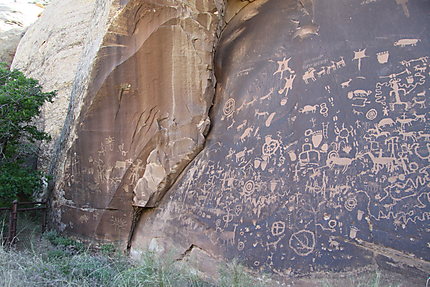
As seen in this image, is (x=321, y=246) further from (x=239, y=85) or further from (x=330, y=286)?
(x=239, y=85)

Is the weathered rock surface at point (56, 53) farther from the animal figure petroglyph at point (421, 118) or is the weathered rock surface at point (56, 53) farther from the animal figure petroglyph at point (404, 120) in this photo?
the animal figure petroglyph at point (421, 118)

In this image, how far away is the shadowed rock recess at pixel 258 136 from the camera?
355 cm

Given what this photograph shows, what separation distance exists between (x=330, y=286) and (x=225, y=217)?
1.47m

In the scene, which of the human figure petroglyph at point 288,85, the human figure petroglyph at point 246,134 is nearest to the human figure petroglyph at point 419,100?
the human figure petroglyph at point 288,85

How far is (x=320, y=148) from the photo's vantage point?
404cm

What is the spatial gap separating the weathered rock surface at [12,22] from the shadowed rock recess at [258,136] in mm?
7519

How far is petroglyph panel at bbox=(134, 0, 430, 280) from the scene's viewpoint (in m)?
3.46

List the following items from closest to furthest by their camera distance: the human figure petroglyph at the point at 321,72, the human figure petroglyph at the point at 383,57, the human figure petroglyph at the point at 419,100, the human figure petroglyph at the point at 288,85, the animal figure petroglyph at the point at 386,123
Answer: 1. the human figure petroglyph at the point at 419,100
2. the animal figure petroglyph at the point at 386,123
3. the human figure petroglyph at the point at 383,57
4. the human figure petroglyph at the point at 321,72
5. the human figure petroglyph at the point at 288,85

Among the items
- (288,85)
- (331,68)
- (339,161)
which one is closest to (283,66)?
(288,85)

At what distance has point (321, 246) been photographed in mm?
3594

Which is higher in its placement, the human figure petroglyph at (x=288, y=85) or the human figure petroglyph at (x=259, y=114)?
the human figure petroglyph at (x=288, y=85)

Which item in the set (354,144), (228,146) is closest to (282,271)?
(354,144)

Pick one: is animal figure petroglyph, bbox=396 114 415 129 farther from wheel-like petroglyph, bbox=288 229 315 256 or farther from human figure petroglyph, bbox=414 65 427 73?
wheel-like petroglyph, bbox=288 229 315 256

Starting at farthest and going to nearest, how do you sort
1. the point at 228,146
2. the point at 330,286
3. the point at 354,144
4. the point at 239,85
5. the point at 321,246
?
the point at 239,85 < the point at 228,146 < the point at 354,144 < the point at 321,246 < the point at 330,286
